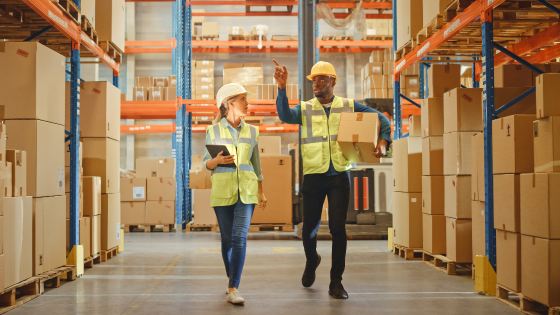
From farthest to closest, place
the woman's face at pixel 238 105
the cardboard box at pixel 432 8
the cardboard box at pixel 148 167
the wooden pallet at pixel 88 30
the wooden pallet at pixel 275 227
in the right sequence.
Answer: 1. the cardboard box at pixel 148 167
2. the wooden pallet at pixel 275 227
3. the wooden pallet at pixel 88 30
4. the cardboard box at pixel 432 8
5. the woman's face at pixel 238 105

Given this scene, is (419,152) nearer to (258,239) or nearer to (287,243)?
(287,243)

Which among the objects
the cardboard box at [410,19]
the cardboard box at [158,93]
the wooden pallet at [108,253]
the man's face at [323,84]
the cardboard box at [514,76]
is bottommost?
the wooden pallet at [108,253]

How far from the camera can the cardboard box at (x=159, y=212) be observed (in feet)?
33.4

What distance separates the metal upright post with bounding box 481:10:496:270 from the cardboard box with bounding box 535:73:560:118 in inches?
33.3

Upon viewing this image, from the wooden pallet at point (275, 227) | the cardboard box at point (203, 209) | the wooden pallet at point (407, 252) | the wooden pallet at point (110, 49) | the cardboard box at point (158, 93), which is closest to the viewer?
the wooden pallet at point (407, 252)

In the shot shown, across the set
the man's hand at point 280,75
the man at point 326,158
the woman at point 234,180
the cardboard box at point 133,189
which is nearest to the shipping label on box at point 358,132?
the man at point 326,158

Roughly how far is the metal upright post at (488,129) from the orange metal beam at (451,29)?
135 millimetres

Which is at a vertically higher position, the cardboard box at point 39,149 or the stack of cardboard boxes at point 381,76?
the stack of cardboard boxes at point 381,76

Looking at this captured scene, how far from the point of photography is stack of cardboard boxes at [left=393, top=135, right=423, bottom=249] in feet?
20.3

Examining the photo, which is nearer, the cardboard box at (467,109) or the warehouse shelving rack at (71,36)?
the warehouse shelving rack at (71,36)

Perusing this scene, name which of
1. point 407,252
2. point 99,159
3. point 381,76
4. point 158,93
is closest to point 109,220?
point 99,159

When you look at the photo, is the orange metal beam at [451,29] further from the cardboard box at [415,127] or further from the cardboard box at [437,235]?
the cardboard box at [437,235]

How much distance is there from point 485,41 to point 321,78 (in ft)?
5.24

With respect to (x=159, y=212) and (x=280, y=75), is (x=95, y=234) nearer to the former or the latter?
(x=280, y=75)
